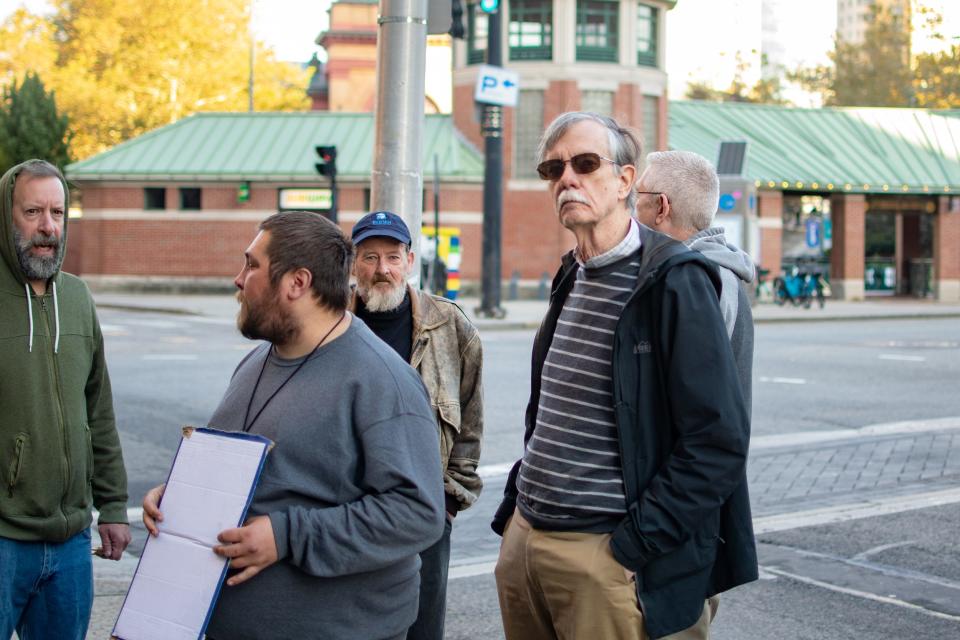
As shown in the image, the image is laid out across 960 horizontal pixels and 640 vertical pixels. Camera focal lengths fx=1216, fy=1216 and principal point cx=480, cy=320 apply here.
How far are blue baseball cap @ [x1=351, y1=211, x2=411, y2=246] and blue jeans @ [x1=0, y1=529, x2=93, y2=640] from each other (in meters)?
1.48

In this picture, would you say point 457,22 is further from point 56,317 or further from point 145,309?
point 145,309

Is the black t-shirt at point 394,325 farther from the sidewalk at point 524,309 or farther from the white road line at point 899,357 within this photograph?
the sidewalk at point 524,309

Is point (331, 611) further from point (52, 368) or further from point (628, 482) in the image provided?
point (52, 368)

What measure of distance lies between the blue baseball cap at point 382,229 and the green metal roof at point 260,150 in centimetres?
3403

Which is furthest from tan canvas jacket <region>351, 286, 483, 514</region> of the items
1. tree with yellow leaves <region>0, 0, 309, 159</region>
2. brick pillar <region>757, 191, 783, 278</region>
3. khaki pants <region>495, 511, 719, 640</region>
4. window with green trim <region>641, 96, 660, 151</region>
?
tree with yellow leaves <region>0, 0, 309, 159</region>

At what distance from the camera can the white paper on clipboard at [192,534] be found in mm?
2719

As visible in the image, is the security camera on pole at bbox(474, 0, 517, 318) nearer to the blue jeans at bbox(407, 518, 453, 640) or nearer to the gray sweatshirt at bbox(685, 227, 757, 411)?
the gray sweatshirt at bbox(685, 227, 757, 411)

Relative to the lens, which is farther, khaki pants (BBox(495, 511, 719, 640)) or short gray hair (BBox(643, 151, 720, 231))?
short gray hair (BBox(643, 151, 720, 231))

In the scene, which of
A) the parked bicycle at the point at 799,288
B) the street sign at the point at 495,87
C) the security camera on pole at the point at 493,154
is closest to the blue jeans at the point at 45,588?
the street sign at the point at 495,87

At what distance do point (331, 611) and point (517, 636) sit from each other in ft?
2.50

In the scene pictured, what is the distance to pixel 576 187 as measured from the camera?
3256 mm

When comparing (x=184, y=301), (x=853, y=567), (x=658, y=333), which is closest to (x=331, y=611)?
(x=658, y=333)

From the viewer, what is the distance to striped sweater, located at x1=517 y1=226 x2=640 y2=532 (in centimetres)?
309

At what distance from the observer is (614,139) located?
3.29 metres
